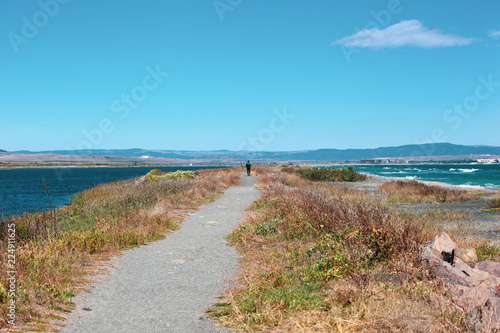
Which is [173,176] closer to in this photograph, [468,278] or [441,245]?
[441,245]

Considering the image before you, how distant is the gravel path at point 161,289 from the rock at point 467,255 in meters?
4.30

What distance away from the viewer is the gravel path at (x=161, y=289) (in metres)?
4.94

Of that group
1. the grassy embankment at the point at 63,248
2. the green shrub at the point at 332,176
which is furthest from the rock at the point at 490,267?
the green shrub at the point at 332,176

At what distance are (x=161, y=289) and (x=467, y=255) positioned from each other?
5.65 meters

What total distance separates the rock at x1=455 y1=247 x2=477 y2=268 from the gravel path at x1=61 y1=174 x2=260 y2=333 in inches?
169

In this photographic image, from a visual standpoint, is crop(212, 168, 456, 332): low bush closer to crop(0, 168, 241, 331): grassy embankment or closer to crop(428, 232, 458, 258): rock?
crop(428, 232, 458, 258): rock

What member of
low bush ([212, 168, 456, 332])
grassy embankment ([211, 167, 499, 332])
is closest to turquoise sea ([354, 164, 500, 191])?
low bush ([212, 168, 456, 332])

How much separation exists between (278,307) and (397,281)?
1.87 metres

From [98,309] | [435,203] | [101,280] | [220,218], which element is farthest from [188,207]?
[435,203]

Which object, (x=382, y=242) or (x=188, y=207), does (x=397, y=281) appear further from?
(x=188, y=207)

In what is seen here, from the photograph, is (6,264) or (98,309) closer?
(98,309)

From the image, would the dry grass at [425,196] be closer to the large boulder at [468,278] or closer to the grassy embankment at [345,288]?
the grassy embankment at [345,288]

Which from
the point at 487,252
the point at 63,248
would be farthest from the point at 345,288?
the point at 63,248

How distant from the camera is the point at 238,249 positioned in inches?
375
